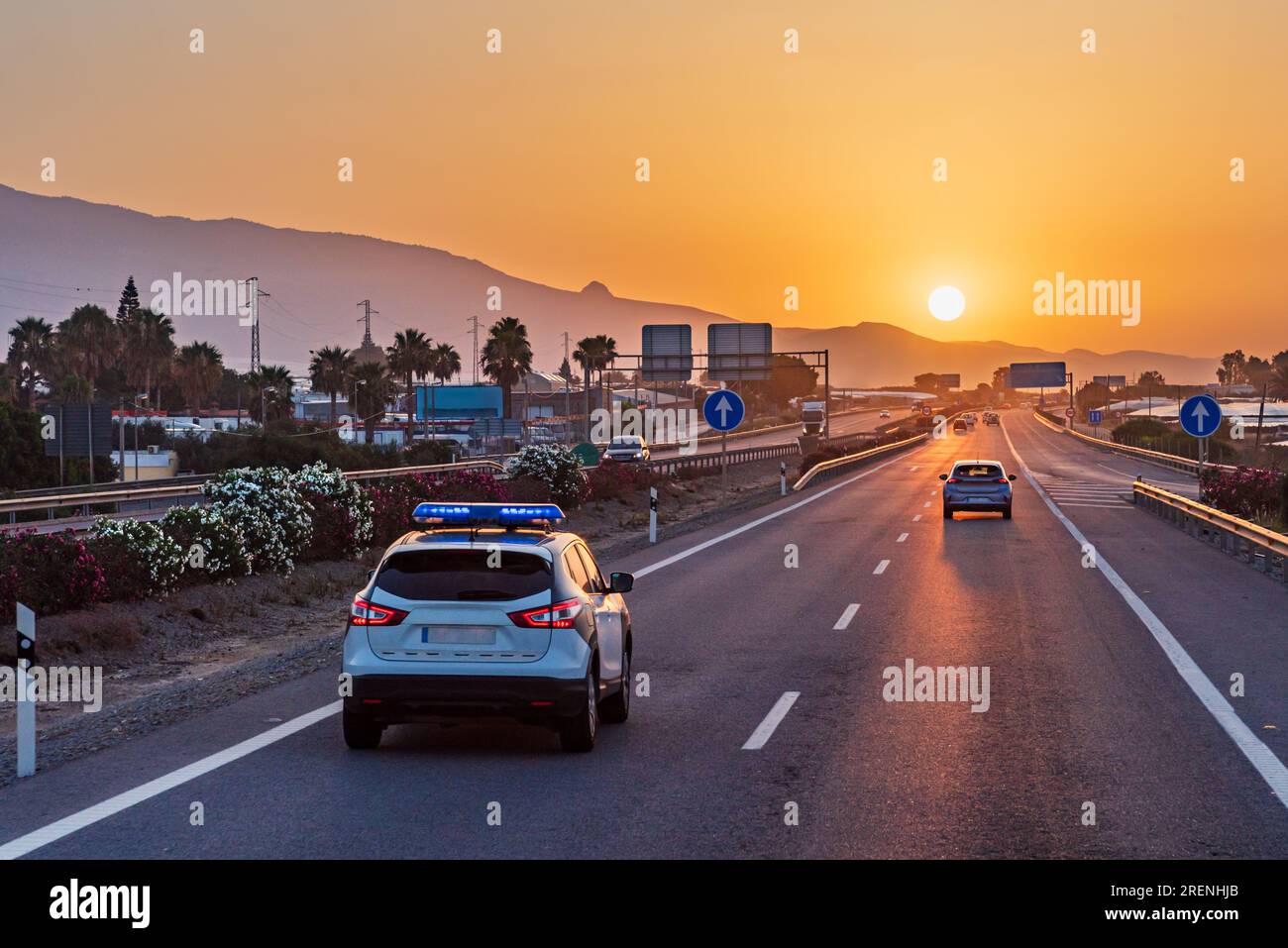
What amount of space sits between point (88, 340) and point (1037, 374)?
109 m

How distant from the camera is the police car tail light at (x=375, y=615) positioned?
33.1 feet

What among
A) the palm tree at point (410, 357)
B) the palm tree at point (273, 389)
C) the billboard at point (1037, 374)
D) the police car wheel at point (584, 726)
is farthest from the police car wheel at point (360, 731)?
the billboard at point (1037, 374)

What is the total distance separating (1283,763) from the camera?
33.5 feet

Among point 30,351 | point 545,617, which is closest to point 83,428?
point 545,617

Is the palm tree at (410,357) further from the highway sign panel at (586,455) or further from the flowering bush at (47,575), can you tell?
the flowering bush at (47,575)

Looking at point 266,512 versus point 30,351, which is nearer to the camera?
point 266,512

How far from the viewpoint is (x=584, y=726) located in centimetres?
1038

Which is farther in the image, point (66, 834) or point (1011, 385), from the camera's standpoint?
point (1011, 385)

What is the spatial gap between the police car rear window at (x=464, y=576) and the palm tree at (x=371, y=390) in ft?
390

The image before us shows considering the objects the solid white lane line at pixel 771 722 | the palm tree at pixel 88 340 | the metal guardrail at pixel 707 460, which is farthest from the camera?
the palm tree at pixel 88 340

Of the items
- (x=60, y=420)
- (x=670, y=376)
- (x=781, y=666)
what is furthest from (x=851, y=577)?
(x=670, y=376)

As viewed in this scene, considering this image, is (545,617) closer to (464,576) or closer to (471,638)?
(471,638)
